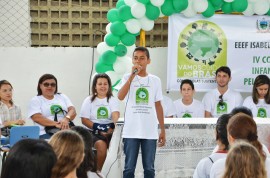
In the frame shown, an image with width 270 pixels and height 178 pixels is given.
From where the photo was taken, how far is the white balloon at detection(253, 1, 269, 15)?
6901mm

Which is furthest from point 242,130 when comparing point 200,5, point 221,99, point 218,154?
point 200,5

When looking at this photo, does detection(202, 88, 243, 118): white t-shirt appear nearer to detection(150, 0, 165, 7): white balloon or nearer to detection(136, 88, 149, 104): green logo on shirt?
detection(150, 0, 165, 7): white balloon

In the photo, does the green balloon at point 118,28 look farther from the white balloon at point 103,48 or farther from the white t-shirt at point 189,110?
the white t-shirt at point 189,110

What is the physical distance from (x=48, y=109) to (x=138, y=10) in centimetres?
156

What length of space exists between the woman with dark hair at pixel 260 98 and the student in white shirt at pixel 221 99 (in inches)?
8.7

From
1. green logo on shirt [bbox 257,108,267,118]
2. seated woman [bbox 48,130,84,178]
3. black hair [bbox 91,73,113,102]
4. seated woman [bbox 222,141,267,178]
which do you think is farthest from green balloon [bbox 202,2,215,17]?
seated woman [bbox 48,130,84,178]

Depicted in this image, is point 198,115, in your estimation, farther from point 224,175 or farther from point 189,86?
point 224,175

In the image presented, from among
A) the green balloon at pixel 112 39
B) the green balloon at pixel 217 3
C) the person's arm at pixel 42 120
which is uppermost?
the green balloon at pixel 217 3

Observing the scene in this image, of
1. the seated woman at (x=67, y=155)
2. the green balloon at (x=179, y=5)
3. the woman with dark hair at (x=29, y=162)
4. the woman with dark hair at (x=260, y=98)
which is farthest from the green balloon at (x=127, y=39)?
the woman with dark hair at (x=29, y=162)

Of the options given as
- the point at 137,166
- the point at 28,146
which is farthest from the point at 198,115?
the point at 28,146

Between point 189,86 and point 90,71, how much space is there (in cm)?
144

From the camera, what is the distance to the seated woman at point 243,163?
263cm

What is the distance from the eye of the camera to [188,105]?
6629 millimetres

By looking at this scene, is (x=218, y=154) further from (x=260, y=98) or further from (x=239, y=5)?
(x=239, y=5)
